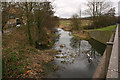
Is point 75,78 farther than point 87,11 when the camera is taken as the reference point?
No

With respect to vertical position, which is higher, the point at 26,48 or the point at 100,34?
the point at 100,34

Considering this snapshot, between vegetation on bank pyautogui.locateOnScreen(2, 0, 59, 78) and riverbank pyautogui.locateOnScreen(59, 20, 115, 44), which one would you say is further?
A: riverbank pyautogui.locateOnScreen(59, 20, 115, 44)

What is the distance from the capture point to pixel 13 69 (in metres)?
7.59

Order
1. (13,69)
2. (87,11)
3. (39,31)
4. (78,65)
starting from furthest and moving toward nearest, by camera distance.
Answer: (87,11) → (39,31) → (78,65) → (13,69)

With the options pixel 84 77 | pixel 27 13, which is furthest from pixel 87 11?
pixel 84 77

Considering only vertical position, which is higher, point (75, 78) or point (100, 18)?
point (100, 18)

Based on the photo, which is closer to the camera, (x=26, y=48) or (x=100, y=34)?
(x=26, y=48)

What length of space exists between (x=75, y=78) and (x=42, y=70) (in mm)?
3232

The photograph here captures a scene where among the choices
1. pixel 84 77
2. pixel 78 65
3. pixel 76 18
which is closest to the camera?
pixel 84 77

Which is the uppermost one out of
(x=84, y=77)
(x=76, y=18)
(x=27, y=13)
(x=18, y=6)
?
(x=76, y=18)

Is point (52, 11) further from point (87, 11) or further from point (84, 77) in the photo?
point (84, 77)

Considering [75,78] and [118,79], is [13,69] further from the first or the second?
[118,79]

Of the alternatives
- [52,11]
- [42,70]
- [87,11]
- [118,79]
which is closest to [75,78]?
[42,70]

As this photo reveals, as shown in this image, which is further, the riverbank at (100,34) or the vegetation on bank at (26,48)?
the riverbank at (100,34)
